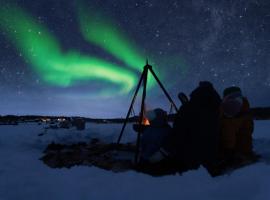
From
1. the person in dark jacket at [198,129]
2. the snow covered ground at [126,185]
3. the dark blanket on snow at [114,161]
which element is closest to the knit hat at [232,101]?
the person in dark jacket at [198,129]

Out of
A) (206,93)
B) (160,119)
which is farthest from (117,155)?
(206,93)

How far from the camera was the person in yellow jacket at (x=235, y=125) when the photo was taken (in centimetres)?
592

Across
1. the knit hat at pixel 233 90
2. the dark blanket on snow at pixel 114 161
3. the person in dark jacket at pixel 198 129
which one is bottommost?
the dark blanket on snow at pixel 114 161

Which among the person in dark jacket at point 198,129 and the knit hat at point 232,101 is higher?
the knit hat at point 232,101

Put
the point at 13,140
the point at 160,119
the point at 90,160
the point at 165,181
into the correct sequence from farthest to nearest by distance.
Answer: the point at 13,140
the point at 90,160
the point at 160,119
the point at 165,181

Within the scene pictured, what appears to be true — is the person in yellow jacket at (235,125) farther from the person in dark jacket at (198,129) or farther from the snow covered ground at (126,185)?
the snow covered ground at (126,185)

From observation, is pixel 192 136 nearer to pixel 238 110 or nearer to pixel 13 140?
pixel 238 110

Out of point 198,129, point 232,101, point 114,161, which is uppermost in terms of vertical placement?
point 232,101

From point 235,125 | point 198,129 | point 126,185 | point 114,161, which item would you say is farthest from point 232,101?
point 114,161

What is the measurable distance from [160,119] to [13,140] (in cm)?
699

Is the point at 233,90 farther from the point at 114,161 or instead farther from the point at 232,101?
the point at 114,161

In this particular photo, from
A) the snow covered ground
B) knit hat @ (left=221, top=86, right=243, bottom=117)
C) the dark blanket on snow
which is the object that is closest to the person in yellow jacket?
knit hat @ (left=221, top=86, right=243, bottom=117)

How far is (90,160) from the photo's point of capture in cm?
771

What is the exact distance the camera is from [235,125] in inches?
234
